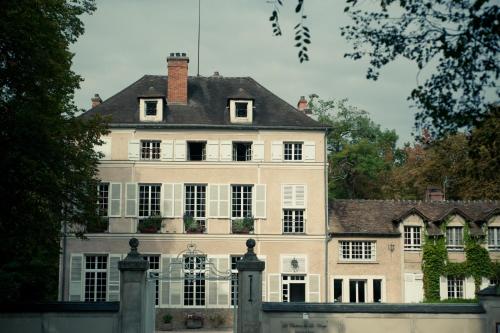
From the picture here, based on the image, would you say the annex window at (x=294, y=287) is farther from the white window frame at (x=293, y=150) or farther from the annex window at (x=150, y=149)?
the annex window at (x=150, y=149)

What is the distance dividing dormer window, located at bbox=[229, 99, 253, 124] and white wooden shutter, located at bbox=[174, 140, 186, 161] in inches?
99.1

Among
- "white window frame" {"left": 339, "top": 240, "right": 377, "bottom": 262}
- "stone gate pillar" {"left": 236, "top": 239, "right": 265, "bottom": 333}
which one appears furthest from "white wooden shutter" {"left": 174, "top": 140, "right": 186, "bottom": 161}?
"stone gate pillar" {"left": 236, "top": 239, "right": 265, "bottom": 333}

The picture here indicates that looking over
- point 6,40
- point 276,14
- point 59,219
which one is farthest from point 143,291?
point 276,14

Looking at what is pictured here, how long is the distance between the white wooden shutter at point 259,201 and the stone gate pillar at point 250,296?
17036 mm

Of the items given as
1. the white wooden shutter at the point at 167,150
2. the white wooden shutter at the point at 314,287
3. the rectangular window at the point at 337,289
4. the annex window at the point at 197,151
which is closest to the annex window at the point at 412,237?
the rectangular window at the point at 337,289

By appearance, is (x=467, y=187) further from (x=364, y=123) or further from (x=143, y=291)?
(x=143, y=291)

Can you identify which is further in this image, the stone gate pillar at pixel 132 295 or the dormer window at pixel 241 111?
the dormer window at pixel 241 111

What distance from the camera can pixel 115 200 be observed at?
105 ft

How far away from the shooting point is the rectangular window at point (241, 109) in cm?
3345

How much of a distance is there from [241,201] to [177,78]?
675 cm

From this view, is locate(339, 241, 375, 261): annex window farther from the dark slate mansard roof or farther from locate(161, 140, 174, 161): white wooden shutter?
locate(161, 140, 174, 161): white wooden shutter

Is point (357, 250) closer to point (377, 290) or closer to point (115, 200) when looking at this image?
point (377, 290)

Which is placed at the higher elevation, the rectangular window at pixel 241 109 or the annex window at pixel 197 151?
the rectangular window at pixel 241 109

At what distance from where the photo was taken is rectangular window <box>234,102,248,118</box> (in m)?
33.4
